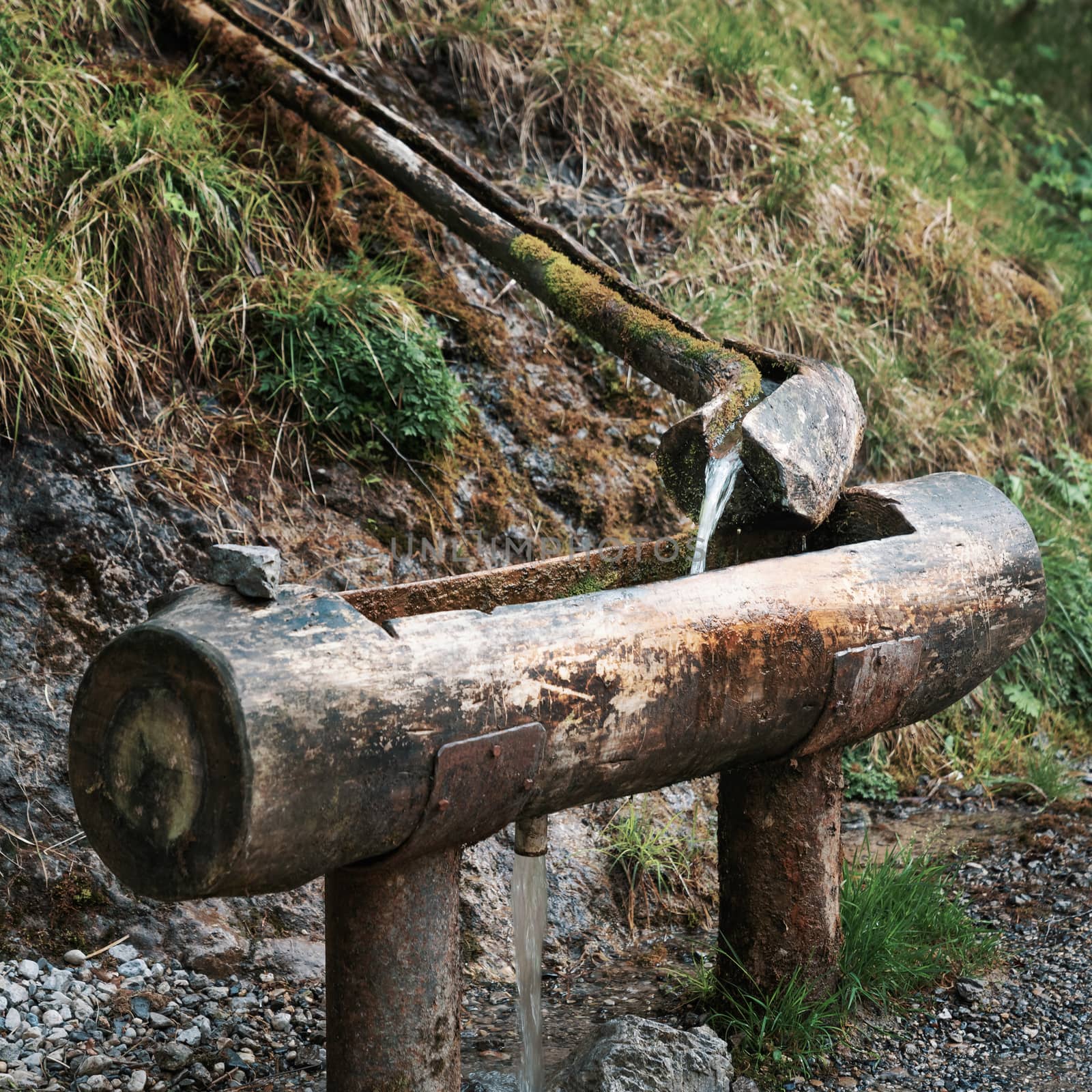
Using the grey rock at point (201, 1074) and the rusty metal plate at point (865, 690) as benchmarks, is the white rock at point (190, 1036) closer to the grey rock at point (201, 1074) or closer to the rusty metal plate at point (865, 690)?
the grey rock at point (201, 1074)

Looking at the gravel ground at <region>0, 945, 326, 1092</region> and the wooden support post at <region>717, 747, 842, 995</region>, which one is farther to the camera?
the wooden support post at <region>717, 747, 842, 995</region>

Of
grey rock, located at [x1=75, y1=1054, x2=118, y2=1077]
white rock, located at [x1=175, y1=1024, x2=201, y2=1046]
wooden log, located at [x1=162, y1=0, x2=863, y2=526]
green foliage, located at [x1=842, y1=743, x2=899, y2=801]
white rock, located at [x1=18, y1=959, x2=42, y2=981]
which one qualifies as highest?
wooden log, located at [x1=162, y1=0, x2=863, y2=526]

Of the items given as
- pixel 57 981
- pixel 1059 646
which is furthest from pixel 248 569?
pixel 1059 646

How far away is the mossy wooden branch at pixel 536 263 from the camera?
3.23 m

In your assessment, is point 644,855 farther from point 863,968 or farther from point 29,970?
point 29,970

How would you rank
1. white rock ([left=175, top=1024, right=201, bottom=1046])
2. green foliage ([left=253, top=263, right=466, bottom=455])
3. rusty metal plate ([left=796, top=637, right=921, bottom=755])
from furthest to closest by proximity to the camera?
green foliage ([left=253, top=263, right=466, bottom=455]) → white rock ([left=175, top=1024, right=201, bottom=1046]) → rusty metal plate ([left=796, top=637, right=921, bottom=755])

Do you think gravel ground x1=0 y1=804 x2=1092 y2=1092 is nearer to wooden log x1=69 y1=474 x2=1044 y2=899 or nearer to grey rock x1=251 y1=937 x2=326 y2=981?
grey rock x1=251 y1=937 x2=326 y2=981

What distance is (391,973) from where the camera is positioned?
228cm

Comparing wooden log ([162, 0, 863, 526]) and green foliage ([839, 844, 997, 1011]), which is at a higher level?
wooden log ([162, 0, 863, 526])

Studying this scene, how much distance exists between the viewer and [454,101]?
5.57 meters

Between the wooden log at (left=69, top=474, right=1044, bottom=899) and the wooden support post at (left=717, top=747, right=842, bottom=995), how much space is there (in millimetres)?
268

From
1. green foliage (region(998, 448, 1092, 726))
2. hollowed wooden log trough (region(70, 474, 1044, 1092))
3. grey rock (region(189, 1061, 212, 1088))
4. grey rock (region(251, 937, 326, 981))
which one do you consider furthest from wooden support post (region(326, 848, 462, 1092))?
green foliage (region(998, 448, 1092, 726))

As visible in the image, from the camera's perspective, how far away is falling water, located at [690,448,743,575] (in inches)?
115

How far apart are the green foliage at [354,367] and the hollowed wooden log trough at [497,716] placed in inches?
53.9
